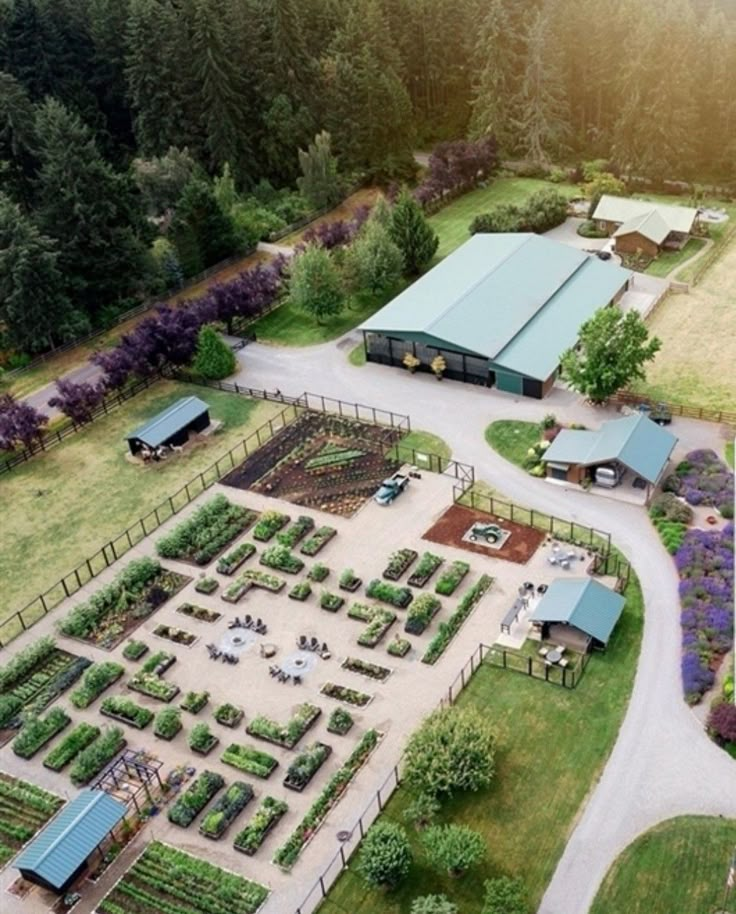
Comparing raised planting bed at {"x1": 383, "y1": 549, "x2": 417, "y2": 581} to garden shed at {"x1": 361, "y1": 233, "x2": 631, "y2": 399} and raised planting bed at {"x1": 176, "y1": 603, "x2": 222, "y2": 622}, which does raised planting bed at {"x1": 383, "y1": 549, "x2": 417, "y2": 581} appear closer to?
raised planting bed at {"x1": 176, "y1": 603, "x2": 222, "y2": 622}

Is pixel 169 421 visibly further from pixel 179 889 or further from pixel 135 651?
pixel 179 889

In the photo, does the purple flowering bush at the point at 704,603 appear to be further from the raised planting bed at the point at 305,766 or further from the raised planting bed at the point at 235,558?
the raised planting bed at the point at 235,558

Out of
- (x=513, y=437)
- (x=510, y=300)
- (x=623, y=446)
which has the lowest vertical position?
(x=513, y=437)

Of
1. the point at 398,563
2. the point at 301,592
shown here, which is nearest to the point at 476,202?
the point at 398,563

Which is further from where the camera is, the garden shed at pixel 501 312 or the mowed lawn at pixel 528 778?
the garden shed at pixel 501 312

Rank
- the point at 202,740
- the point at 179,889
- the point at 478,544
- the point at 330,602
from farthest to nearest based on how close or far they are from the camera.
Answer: the point at 478,544 < the point at 330,602 < the point at 202,740 < the point at 179,889

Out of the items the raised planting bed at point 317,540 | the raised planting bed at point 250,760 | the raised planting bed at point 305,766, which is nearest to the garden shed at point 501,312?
the raised planting bed at point 317,540

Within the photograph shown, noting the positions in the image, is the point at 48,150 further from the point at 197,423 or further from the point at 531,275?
the point at 531,275
